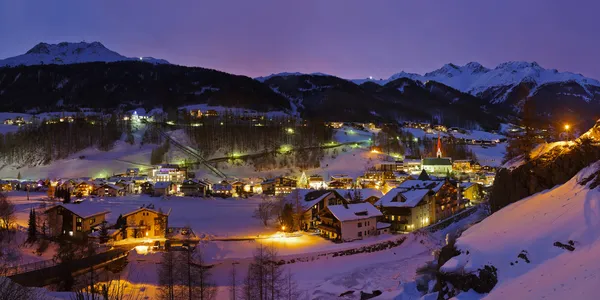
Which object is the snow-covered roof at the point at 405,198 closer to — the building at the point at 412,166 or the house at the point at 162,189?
Result: the house at the point at 162,189

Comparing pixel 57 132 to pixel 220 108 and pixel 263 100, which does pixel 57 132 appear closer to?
pixel 220 108

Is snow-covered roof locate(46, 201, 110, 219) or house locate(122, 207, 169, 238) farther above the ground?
snow-covered roof locate(46, 201, 110, 219)

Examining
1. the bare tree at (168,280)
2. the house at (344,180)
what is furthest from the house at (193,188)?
the bare tree at (168,280)

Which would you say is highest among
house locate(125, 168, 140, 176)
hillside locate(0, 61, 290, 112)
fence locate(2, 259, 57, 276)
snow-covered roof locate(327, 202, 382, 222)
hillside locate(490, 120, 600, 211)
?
hillside locate(0, 61, 290, 112)

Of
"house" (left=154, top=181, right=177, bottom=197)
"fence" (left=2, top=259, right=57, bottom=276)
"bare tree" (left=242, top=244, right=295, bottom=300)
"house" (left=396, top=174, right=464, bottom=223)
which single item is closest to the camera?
"bare tree" (left=242, top=244, right=295, bottom=300)

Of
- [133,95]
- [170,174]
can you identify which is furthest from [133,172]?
[133,95]

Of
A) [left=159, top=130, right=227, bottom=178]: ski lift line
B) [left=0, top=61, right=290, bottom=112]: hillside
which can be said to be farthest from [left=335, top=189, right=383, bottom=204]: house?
[left=0, top=61, right=290, bottom=112]: hillside

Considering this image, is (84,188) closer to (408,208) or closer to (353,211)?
(353,211)

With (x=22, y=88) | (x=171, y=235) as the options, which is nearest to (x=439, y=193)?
(x=171, y=235)

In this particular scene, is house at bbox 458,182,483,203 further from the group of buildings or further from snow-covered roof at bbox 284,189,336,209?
snow-covered roof at bbox 284,189,336,209
